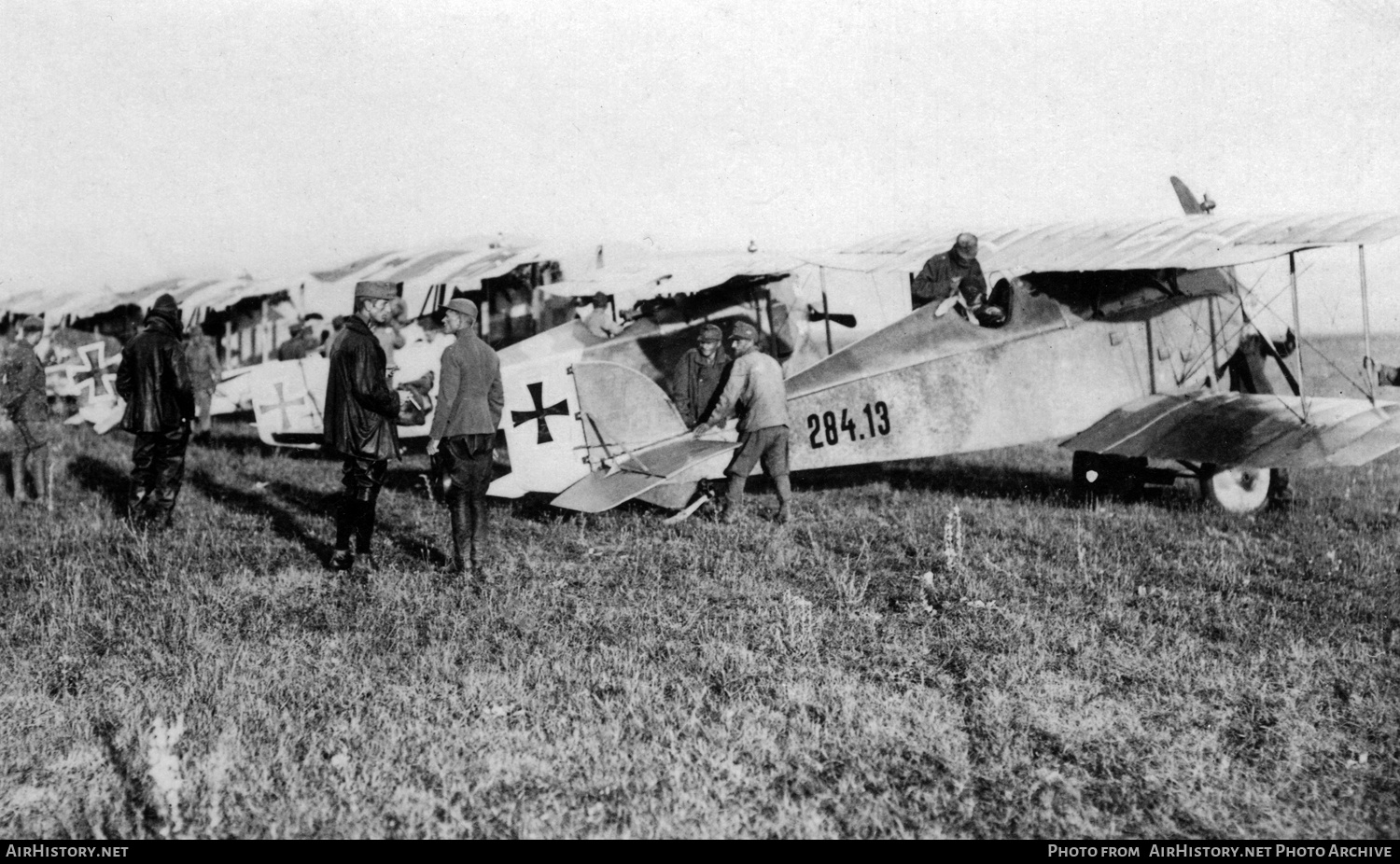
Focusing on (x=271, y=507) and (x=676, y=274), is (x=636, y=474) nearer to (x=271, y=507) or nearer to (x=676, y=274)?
(x=271, y=507)

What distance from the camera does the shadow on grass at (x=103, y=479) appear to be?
29.2 ft

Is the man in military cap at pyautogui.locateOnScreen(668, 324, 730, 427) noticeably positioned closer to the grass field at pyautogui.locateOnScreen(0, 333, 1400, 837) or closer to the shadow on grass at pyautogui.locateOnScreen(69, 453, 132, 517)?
the grass field at pyautogui.locateOnScreen(0, 333, 1400, 837)

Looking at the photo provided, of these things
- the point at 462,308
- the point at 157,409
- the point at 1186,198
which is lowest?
the point at 157,409

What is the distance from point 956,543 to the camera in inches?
251

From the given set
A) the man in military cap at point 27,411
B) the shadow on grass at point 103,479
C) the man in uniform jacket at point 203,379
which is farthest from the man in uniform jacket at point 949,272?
the man in uniform jacket at point 203,379

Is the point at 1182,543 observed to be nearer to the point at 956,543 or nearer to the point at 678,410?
the point at 956,543

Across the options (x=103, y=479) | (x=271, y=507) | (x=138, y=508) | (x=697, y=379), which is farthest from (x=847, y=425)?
(x=103, y=479)

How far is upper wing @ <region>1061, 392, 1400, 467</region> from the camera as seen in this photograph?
7375 mm

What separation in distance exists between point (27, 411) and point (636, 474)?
19.3 feet

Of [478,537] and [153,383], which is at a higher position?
[153,383]

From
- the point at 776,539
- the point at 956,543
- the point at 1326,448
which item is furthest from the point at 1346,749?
the point at 1326,448

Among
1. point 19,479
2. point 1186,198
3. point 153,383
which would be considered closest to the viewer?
point 153,383

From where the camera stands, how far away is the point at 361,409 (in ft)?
19.3

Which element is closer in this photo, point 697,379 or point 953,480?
point 697,379
